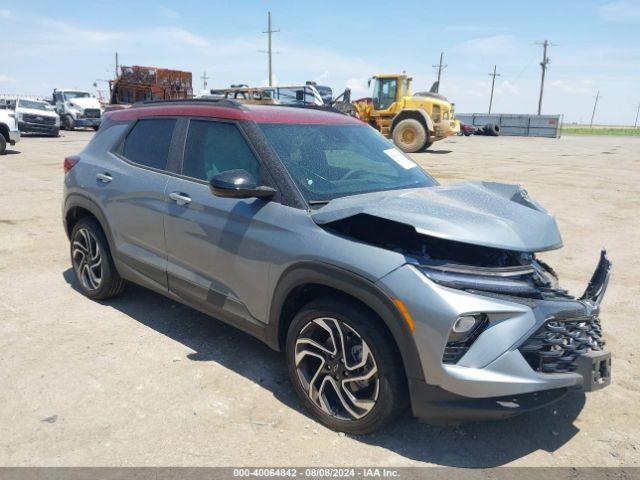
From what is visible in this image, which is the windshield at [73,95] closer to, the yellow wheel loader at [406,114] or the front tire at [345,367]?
the yellow wheel loader at [406,114]

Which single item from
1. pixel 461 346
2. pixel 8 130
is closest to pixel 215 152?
pixel 461 346

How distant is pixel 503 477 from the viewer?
8.42ft

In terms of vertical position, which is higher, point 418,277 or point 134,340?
A: point 418,277

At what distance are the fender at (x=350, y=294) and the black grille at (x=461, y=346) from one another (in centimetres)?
14

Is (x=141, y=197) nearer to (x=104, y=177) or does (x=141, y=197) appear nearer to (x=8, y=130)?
A: (x=104, y=177)

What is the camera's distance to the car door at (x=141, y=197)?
3.91 m

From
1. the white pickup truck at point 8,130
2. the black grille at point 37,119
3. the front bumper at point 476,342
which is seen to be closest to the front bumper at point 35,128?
the black grille at point 37,119

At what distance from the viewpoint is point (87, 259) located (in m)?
4.74

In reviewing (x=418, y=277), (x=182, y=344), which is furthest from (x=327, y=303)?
(x=182, y=344)

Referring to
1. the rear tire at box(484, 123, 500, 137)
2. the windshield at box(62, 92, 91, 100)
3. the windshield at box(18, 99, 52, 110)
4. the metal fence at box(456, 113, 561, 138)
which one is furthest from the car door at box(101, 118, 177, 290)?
the metal fence at box(456, 113, 561, 138)

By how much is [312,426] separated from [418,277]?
1.10 metres

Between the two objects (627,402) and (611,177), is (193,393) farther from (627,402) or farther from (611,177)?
(611,177)

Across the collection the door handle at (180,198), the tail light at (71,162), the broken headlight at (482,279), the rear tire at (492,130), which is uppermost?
the tail light at (71,162)

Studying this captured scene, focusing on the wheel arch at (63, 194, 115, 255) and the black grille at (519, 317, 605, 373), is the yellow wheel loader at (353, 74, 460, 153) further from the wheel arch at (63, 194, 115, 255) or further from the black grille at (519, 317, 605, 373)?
the black grille at (519, 317, 605, 373)
